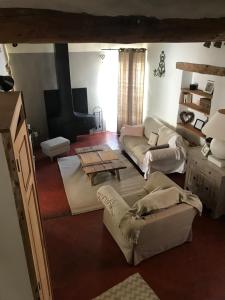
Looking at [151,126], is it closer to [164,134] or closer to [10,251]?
[164,134]

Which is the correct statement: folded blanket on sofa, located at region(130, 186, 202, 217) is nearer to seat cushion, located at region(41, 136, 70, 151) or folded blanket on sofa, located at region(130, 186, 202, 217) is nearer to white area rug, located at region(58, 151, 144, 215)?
white area rug, located at region(58, 151, 144, 215)

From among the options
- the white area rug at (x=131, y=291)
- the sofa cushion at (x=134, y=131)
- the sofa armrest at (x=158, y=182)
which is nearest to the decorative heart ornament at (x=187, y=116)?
the sofa cushion at (x=134, y=131)

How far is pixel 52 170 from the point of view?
5016 millimetres

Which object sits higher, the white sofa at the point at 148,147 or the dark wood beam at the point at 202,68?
the dark wood beam at the point at 202,68

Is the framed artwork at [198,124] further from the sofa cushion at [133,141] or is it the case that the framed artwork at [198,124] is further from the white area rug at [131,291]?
the white area rug at [131,291]

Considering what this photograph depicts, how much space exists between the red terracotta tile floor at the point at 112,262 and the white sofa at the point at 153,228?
0.41 feet

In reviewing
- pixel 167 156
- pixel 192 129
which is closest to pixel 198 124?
pixel 192 129

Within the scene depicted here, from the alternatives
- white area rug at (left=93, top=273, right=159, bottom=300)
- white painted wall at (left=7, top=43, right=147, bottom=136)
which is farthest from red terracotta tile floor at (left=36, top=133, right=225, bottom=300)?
white painted wall at (left=7, top=43, right=147, bottom=136)

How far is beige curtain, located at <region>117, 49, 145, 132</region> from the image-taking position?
5.96 metres

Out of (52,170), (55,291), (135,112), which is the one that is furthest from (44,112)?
(55,291)

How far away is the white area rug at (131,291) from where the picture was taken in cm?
251

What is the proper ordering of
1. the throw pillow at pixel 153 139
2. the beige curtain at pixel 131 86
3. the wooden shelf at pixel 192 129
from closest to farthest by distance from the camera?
the wooden shelf at pixel 192 129, the throw pillow at pixel 153 139, the beige curtain at pixel 131 86

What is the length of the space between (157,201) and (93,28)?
191 cm

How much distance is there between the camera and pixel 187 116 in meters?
4.88
